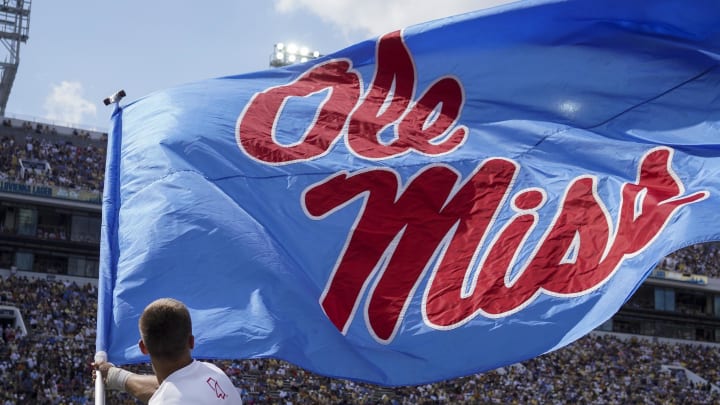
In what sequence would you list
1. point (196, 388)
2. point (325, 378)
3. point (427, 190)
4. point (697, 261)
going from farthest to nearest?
1. point (697, 261)
2. point (325, 378)
3. point (427, 190)
4. point (196, 388)

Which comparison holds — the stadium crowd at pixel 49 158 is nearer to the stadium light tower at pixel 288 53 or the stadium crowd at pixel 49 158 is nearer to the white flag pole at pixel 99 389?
the stadium light tower at pixel 288 53

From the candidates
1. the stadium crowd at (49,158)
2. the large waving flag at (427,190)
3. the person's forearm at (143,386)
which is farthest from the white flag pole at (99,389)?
the stadium crowd at (49,158)

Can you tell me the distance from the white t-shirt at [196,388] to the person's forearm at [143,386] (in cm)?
29

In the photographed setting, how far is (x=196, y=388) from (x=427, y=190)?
4.24 metres

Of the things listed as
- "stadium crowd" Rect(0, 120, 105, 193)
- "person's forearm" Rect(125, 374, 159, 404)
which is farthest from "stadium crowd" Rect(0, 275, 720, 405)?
"person's forearm" Rect(125, 374, 159, 404)

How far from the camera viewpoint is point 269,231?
6473mm

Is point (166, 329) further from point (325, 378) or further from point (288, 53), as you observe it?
point (288, 53)

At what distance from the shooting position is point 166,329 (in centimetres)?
307

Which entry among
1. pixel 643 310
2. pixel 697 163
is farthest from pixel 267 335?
pixel 643 310

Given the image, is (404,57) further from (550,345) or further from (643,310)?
(643,310)

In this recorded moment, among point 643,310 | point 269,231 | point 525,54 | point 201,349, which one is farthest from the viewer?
point 643,310

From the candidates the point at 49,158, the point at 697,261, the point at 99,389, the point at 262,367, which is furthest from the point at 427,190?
the point at 697,261

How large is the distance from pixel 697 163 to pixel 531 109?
4.12 feet

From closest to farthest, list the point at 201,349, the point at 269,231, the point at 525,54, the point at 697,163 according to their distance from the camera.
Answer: the point at 201,349, the point at 269,231, the point at 697,163, the point at 525,54
